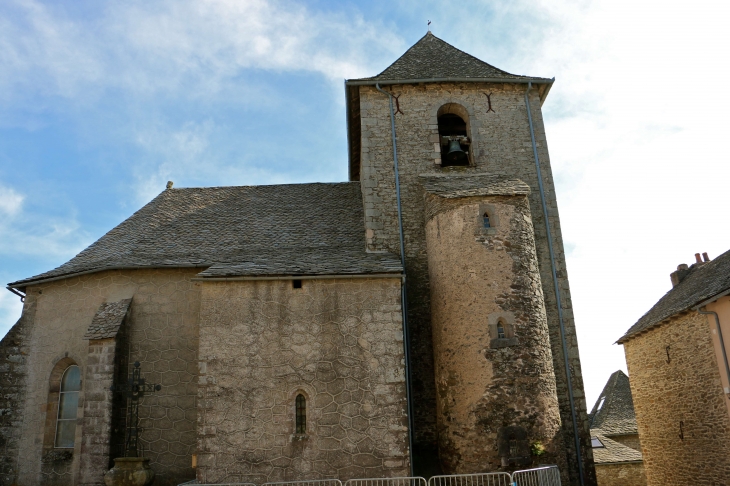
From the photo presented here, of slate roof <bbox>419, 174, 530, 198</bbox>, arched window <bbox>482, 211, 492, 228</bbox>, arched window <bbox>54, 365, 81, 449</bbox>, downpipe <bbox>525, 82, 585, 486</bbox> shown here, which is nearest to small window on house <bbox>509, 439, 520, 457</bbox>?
downpipe <bbox>525, 82, 585, 486</bbox>

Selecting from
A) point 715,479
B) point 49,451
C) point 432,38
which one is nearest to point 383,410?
point 49,451

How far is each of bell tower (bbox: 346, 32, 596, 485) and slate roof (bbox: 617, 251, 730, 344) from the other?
12.9 feet

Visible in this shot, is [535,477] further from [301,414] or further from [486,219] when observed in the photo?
[486,219]

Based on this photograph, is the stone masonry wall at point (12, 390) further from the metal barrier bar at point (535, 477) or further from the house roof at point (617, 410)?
the house roof at point (617, 410)

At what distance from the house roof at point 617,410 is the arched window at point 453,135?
16.4m

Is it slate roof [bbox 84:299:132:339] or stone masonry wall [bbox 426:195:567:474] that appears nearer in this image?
stone masonry wall [bbox 426:195:567:474]

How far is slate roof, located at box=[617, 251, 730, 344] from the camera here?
1539cm

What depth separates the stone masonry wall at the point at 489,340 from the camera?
11.7m

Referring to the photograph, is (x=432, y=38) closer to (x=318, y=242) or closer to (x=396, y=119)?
(x=396, y=119)

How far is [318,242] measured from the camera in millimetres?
14891

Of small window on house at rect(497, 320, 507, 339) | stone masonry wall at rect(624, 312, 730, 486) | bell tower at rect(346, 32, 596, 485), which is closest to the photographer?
bell tower at rect(346, 32, 596, 485)

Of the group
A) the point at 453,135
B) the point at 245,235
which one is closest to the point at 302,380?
the point at 245,235

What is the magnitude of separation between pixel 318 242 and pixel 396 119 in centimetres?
444

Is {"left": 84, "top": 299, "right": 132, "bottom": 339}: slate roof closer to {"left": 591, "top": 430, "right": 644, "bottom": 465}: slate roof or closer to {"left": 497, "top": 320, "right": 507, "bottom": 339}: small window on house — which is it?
{"left": 497, "top": 320, "right": 507, "bottom": 339}: small window on house
